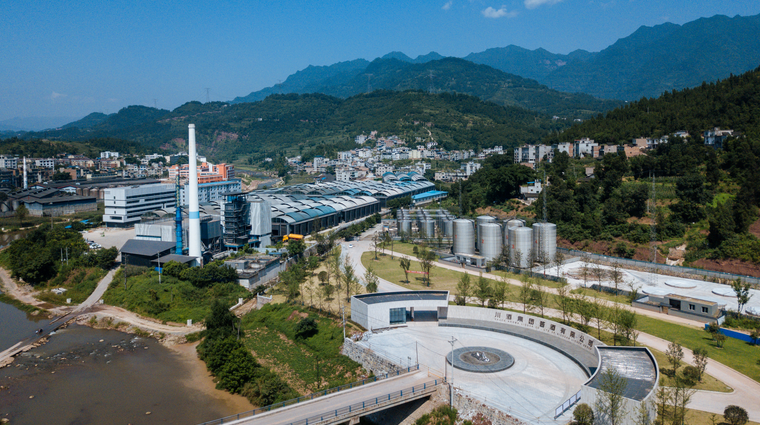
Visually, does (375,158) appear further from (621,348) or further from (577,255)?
(621,348)

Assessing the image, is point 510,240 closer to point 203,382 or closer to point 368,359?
point 368,359

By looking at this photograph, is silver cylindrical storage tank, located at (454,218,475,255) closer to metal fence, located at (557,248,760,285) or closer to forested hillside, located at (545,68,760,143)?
metal fence, located at (557,248,760,285)

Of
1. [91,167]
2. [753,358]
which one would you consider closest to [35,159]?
[91,167]

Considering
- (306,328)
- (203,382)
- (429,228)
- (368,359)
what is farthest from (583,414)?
(429,228)

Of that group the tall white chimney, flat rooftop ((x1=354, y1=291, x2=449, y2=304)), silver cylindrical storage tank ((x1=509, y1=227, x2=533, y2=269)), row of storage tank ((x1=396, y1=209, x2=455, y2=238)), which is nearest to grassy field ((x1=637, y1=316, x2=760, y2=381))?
flat rooftop ((x1=354, y1=291, x2=449, y2=304))

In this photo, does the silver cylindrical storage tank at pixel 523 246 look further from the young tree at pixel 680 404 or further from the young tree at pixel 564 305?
the young tree at pixel 680 404
